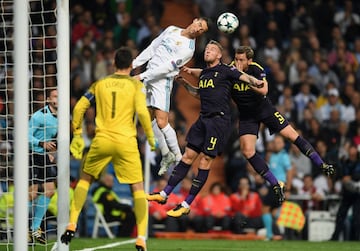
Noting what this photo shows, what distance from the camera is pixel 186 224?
20.0 meters

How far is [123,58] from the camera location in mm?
12195

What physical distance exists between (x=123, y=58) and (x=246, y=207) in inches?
326

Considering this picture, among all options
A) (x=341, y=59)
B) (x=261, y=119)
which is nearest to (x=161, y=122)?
(x=261, y=119)

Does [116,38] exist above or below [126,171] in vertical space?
above

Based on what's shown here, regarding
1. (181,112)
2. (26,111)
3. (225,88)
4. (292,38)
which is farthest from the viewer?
(292,38)

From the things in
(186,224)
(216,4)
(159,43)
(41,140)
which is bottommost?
(186,224)

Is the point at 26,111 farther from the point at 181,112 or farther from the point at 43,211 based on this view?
the point at 181,112

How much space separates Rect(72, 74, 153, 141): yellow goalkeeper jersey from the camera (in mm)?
12141

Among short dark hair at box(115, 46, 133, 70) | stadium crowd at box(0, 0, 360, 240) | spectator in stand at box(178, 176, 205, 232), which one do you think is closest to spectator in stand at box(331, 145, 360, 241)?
stadium crowd at box(0, 0, 360, 240)

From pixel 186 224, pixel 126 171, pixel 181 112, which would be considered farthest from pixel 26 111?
pixel 181 112

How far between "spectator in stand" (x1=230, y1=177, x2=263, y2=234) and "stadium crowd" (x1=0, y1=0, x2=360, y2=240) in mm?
24

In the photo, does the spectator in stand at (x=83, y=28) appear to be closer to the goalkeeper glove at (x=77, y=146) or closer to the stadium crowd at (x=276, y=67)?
the stadium crowd at (x=276, y=67)

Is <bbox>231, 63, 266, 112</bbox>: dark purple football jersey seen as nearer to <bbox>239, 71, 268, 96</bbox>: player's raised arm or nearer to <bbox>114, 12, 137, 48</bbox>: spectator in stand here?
<bbox>239, 71, 268, 96</bbox>: player's raised arm

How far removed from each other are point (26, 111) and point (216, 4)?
538 inches
